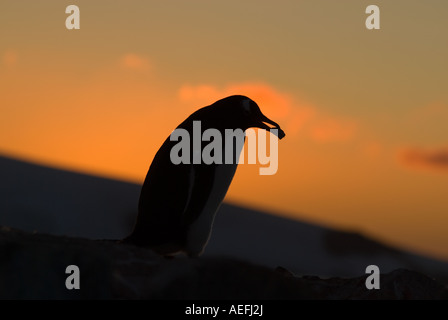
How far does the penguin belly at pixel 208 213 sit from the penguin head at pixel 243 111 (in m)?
0.40

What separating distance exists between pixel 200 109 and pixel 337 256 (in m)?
17.9

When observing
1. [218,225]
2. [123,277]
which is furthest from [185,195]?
[218,225]

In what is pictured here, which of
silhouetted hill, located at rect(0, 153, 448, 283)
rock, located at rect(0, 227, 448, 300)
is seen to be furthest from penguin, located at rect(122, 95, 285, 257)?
silhouetted hill, located at rect(0, 153, 448, 283)

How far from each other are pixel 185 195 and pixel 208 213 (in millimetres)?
260

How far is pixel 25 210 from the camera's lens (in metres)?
18.2

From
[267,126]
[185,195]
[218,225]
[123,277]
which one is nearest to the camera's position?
[123,277]

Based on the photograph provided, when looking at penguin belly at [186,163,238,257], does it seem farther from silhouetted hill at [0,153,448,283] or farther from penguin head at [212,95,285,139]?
silhouetted hill at [0,153,448,283]

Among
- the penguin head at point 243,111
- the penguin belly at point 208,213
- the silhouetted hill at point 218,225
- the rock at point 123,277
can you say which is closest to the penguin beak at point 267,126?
the penguin head at point 243,111

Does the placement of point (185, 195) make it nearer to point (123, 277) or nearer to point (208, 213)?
point (208, 213)

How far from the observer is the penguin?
597 centimetres

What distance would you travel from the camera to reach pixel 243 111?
6.25 metres

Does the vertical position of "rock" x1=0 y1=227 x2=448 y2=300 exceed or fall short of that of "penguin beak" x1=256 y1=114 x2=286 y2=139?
it falls short
